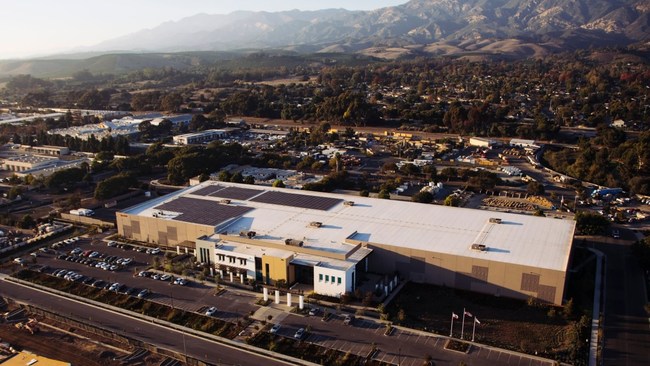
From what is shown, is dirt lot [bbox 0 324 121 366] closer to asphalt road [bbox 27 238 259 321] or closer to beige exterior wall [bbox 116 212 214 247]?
asphalt road [bbox 27 238 259 321]

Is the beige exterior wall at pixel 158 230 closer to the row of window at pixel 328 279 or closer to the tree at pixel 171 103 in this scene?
the row of window at pixel 328 279

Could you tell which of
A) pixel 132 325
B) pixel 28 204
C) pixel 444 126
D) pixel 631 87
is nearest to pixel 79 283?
pixel 132 325

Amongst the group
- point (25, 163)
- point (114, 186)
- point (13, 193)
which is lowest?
point (13, 193)

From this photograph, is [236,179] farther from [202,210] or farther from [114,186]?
[202,210]

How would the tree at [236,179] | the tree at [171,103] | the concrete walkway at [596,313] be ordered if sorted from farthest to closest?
the tree at [171,103] < the tree at [236,179] < the concrete walkway at [596,313]

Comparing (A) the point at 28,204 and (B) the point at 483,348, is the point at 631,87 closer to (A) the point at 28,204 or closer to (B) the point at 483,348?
(B) the point at 483,348

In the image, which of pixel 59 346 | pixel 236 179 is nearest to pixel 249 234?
pixel 59 346

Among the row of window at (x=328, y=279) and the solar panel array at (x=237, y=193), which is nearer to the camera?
the row of window at (x=328, y=279)

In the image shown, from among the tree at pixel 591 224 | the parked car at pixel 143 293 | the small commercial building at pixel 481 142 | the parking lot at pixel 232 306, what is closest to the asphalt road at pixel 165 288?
the parking lot at pixel 232 306
